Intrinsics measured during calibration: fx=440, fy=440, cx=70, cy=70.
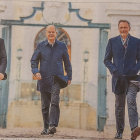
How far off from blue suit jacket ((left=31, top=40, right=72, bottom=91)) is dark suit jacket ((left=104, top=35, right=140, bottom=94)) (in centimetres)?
60

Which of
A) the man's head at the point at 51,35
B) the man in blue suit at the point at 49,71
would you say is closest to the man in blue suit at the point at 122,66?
the man in blue suit at the point at 49,71

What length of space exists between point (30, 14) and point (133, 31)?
169 centimetres

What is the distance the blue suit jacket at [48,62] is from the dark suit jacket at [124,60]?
Result: 600 mm

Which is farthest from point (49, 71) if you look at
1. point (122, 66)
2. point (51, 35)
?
point (122, 66)

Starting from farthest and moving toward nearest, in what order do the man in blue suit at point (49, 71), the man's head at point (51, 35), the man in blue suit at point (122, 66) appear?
the man's head at point (51, 35)
the man in blue suit at point (49, 71)
the man in blue suit at point (122, 66)

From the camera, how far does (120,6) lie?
7188 mm

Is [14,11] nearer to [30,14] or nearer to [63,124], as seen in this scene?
[30,14]

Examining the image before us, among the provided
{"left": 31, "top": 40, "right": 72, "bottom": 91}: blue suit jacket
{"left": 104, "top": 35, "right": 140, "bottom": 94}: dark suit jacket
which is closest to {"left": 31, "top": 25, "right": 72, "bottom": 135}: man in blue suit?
{"left": 31, "top": 40, "right": 72, "bottom": 91}: blue suit jacket

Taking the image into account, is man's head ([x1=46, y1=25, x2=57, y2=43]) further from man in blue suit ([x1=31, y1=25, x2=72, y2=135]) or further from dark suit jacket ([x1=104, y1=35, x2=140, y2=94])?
dark suit jacket ([x1=104, y1=35, x2=140, y2=94])

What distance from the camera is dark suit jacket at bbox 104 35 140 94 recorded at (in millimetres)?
5496

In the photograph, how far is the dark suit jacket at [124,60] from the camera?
18.0 feet

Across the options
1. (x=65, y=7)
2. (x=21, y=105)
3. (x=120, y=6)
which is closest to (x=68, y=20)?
(x=65, y=7)

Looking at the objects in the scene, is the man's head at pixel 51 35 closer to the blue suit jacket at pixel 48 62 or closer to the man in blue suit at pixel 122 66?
the blue suit jacket at pixel 48 62

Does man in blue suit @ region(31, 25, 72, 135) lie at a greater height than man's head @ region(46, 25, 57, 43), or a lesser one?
lesser
